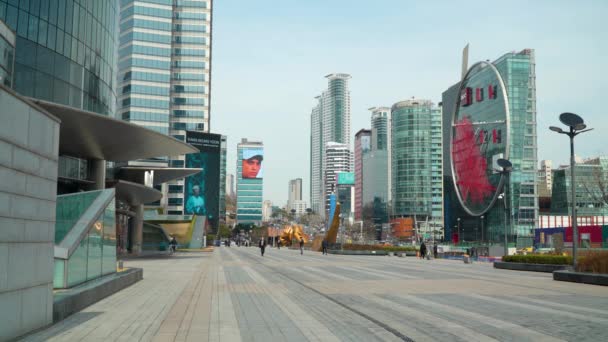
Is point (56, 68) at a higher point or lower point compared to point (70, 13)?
lower

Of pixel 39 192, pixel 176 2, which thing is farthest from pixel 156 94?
pixel 39 192

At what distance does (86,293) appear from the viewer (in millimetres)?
13000

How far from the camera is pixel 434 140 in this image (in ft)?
618

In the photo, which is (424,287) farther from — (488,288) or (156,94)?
(156,94)

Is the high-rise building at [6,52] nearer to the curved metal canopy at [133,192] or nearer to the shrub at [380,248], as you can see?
the curved metal canopy at [133,192]

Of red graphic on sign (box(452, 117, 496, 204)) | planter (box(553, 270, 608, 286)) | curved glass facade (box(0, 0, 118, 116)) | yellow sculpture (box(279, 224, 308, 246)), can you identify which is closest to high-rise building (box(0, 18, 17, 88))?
curved glass facade (box(0, 0, 118, 116))

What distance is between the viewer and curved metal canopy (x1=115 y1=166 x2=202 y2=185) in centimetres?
5606

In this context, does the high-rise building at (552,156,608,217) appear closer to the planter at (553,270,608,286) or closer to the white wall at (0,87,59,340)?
the planter at (553,270,608,286)

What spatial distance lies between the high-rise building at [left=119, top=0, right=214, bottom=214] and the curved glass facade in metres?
68.6

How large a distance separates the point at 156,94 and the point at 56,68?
81565mm

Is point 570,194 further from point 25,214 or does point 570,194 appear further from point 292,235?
point 25,214

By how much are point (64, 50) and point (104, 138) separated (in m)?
5.68

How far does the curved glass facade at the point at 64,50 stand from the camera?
103ft

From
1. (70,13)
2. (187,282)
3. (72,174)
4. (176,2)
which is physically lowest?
(187,282)
